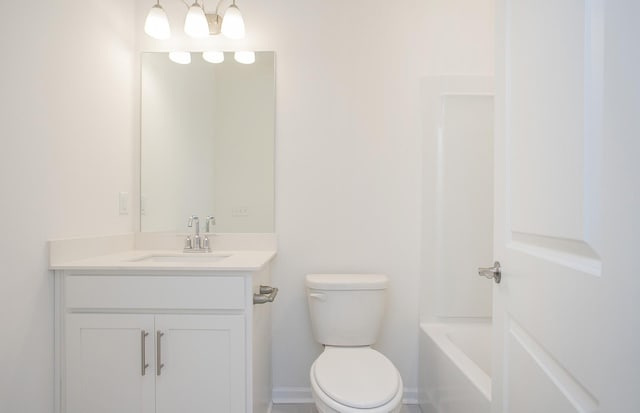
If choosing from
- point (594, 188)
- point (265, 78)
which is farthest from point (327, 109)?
point (594, 188)

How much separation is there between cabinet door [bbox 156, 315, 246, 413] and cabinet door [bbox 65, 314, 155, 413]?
0.07m

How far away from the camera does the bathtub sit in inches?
53.2

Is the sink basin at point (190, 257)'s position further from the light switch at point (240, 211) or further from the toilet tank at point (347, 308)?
the toilet tank at point (347, 308)

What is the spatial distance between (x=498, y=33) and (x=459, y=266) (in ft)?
4.11

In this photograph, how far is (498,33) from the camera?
1043 millimetres

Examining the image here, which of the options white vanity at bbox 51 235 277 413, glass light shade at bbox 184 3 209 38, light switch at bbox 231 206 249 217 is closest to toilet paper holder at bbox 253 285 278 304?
white vanity at bbox 51 235 277 413

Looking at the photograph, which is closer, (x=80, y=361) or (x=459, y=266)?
(x=80, y=361)

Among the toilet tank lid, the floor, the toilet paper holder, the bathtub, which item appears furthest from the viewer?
the floor

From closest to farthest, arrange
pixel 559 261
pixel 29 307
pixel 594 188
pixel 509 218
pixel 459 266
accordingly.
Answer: pixel 594 188
pixel 559 261
pixel 509 218
pixel 29 307
pixel 459 266

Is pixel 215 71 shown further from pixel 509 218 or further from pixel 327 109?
pixel 509 218

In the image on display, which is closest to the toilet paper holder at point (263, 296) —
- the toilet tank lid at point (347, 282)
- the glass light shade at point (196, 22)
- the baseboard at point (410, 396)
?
the toilet tank lid at point (347, 282)

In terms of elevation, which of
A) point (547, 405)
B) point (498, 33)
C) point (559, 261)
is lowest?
point (547, 405)

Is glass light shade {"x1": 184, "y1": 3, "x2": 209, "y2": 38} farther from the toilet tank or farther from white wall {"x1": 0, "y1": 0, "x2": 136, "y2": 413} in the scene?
the toilet tank

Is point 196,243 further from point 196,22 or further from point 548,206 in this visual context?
point 548,206
